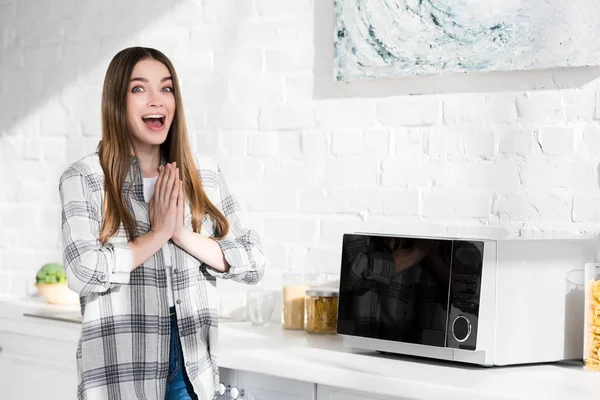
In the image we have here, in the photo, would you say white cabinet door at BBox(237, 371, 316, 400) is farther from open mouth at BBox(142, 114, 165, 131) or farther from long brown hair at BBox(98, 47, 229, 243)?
open mouth at BBox(142, 114, 165, 131)

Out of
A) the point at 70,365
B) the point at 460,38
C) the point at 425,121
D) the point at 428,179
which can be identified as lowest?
the point at 70,365

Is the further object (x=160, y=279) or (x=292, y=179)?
(x=292, y=179)

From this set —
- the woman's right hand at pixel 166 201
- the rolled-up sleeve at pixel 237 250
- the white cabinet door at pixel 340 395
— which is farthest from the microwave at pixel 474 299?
the woman's right hand at pixel 166 201

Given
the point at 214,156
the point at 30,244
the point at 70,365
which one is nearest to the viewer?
the point at 70,365

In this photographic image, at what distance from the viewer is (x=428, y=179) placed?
7.59 ft

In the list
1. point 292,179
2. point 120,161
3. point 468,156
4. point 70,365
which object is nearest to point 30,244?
point 70,365

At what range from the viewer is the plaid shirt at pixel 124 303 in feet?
5.94

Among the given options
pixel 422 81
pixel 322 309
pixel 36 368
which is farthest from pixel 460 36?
pixel 36 368

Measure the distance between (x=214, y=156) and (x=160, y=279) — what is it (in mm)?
892

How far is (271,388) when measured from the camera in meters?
2.04

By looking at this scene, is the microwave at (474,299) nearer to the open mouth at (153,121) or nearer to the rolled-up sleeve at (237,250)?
the rolled-up sleeve at (237,250)

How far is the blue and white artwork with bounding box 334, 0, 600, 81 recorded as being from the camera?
6.71ft

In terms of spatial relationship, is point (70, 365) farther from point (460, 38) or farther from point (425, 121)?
point (460, 38)

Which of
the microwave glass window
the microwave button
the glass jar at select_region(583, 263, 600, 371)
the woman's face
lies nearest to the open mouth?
the woman's face
